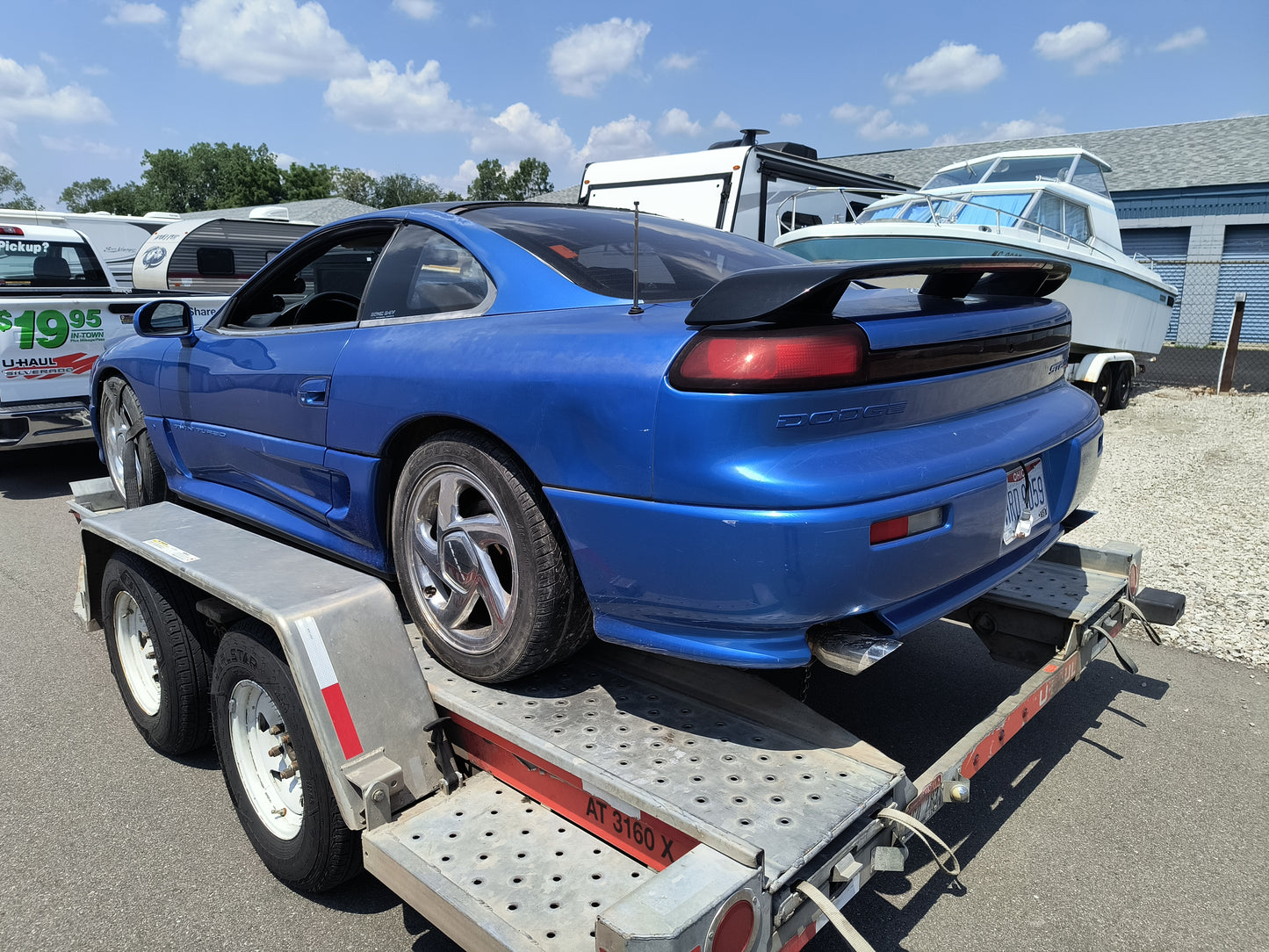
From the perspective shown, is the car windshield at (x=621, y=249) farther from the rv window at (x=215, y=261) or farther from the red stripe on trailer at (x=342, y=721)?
the rv window at (x=215, y=261)

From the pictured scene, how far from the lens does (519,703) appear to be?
233cm

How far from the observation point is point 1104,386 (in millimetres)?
9891

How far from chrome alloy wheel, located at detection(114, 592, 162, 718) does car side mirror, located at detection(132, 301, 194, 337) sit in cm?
125

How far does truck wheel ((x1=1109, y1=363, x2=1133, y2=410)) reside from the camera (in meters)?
10.1

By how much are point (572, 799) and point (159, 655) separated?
1.85 m

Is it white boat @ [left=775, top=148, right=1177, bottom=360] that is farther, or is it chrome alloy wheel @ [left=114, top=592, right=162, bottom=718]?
white boat @ [left=775, top=148, right=1177, bottom=360]

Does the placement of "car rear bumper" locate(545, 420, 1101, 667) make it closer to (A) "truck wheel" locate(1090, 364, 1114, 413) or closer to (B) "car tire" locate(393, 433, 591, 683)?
(B) "car tire" locate(393, 433, 591, 683)

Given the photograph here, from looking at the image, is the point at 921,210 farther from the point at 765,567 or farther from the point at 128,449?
the point at 765,567

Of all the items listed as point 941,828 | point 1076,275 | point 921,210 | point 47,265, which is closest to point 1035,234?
point 1076,275

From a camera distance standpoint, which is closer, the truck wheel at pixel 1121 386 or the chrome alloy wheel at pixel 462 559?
the chrome alloy wheel at pixel 462 559

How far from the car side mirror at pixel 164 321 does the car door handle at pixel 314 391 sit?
126 centimetres

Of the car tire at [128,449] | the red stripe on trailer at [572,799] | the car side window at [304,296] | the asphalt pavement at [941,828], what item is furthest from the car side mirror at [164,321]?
the red stripe on trailer at [572,799]

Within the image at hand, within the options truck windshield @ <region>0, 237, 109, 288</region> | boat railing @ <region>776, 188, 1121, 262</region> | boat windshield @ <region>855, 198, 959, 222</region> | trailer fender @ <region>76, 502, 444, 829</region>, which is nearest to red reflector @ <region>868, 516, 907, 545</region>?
trailer fender @ <region>76, 502, 444, 829</region>

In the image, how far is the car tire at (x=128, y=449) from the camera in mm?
4449
